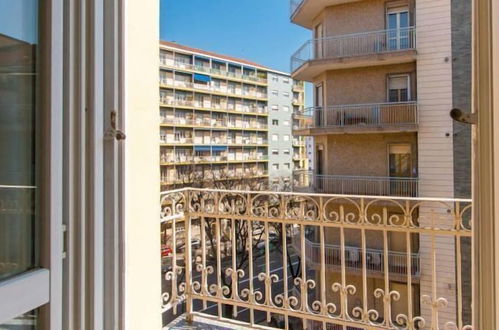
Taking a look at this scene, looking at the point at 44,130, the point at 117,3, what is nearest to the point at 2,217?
the point at 44,130

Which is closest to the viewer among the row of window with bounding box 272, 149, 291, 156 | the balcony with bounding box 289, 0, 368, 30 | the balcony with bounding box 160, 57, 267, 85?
the balcony with bounding box 289, 0, 368, 30

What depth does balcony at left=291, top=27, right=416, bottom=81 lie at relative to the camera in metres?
5.77

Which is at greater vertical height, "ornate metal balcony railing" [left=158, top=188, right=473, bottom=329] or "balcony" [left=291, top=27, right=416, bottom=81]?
"balcony" [left=291, top=27, right=416, bottom=81]

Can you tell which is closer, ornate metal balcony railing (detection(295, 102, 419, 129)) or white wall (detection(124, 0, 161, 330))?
white wall (detection(124, 0, 161, 330))

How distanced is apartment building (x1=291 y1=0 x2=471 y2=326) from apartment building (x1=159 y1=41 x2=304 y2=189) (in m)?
4.28

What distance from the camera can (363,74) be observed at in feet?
20.5

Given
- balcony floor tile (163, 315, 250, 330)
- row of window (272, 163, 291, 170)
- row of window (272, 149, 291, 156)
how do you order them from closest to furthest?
1. balcony floor tile (163, 315, 250, 330)
2. row of window (272, 163, 291, 170)
3. row of window (272, 149, 291, 156)

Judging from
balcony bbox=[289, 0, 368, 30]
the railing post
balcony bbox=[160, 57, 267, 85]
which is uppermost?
balcony bbox=[160, 57, 267, 85]

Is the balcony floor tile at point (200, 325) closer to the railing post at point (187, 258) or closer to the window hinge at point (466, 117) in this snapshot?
the railing post at point (187, 258)

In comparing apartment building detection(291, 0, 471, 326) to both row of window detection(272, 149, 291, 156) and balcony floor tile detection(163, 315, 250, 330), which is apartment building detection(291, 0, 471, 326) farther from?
row of window detection(272, 149, 291, 156)

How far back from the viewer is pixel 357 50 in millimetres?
6066

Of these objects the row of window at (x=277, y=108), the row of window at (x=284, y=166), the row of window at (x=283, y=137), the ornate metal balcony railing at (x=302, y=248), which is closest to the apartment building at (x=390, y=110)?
the ornate metal balcony railing at (x=302, y=248)

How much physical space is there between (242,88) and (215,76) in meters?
1.28

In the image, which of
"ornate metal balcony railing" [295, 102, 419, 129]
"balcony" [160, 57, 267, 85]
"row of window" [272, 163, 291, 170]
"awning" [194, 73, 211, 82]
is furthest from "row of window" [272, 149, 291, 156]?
"ornate metal balcony railing" [295, 102, 419, 129]
